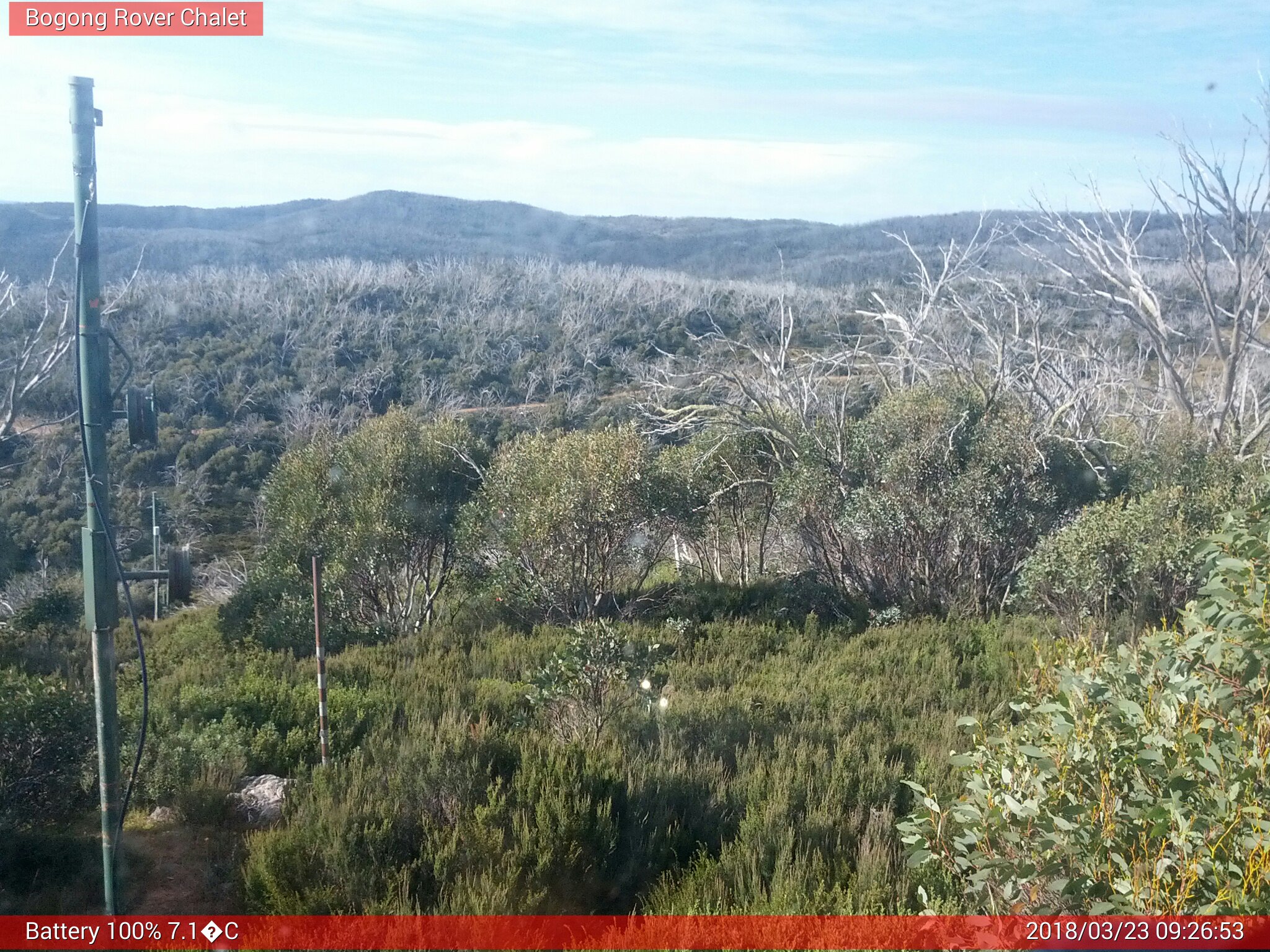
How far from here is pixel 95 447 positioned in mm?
3846

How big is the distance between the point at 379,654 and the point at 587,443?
3.27m

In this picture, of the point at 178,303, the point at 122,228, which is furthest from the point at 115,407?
the point at 122,228

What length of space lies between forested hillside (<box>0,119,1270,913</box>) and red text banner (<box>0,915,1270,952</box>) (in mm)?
153

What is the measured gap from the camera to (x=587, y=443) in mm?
11086

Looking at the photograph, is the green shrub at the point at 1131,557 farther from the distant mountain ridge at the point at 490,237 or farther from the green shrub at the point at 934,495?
the distant mountain ridge at the point at 490,237

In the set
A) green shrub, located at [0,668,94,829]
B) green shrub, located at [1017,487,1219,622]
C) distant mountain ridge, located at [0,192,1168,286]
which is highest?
distant mountain ridge, located at [0,192,1168,286]

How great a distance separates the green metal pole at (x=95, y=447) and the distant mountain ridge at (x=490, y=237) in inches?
1494

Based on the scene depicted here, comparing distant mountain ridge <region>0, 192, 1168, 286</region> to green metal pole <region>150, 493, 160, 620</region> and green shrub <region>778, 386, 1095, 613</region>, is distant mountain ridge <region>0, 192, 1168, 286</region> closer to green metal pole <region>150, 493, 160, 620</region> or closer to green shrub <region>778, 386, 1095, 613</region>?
green metal pole <region>150, 493, 160, 620</region>

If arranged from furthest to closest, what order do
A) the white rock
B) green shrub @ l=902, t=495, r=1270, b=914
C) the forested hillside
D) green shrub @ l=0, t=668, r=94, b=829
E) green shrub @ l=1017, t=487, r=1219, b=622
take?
green shrub @ l=1017, t=487, r=1219, b=622, the white rock, green shrub @ l=0, t=668, r=94, b=829, the forested hillside, green shrub @ l=902, t=495, r=1270, b=914

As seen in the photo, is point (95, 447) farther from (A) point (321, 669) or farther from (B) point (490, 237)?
(B) point (490, 237)

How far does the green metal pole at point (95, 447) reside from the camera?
3.77 metres

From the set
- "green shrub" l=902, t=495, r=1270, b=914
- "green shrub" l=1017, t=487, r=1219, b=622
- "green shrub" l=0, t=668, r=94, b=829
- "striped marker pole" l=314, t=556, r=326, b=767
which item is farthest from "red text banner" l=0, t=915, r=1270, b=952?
"green shrub" l=1017, t=487, r=1219, b=622

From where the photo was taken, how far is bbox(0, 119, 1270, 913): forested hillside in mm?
3344

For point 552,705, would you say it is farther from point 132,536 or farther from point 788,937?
point 132,536
